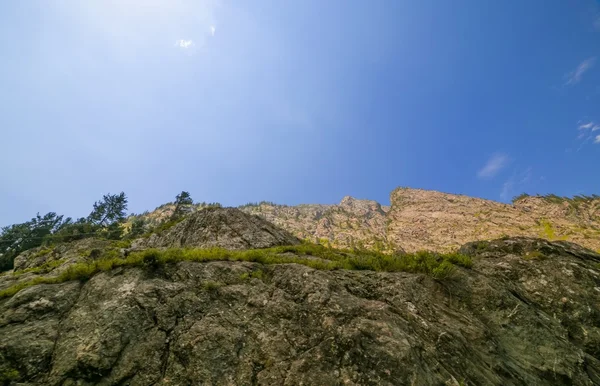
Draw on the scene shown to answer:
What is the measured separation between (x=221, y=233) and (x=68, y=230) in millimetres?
60488

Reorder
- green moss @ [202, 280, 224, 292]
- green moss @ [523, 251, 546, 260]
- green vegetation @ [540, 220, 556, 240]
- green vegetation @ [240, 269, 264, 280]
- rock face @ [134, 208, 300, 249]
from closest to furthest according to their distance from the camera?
green moss @ [202, 280, 224, 292], green vegetation @ [240, 269, 264, 280], green moss @ [523, 251, 546, 260], rock face @ [134, 208, 300, 249], green vegetation @ [540, 220, 556, 240]

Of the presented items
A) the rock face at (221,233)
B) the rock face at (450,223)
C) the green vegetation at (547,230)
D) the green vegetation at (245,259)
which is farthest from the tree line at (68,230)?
the green vegetation at (547,230)

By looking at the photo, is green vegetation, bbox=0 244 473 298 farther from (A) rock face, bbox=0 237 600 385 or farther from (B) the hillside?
(A) rock face, bbox=0 237 600 385

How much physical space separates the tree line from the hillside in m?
40.2

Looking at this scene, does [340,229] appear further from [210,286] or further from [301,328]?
[301,328]

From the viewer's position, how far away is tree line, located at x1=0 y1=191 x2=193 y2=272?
54.3 metres

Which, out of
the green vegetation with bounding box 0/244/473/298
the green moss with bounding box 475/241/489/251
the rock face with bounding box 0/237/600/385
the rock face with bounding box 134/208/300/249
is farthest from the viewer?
the rock face with bounding box 134/208/300/249

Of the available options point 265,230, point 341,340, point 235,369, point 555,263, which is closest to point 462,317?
point 341,340

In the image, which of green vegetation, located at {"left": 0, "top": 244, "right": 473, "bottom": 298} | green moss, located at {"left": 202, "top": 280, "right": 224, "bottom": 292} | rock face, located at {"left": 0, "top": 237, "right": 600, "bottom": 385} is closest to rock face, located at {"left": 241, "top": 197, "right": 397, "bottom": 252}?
green vegetation, located at {"left": 0, "top": 244, "right": 473, "bottom": 298}

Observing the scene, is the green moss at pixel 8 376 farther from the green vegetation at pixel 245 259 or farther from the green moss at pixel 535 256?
the green moss at pixel 535 256

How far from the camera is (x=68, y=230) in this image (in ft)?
201

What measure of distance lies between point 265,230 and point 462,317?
64.0 feet

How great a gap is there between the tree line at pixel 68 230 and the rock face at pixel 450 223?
3545 inches

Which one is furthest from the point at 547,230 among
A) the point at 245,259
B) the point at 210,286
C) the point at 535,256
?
the point at 210,286
